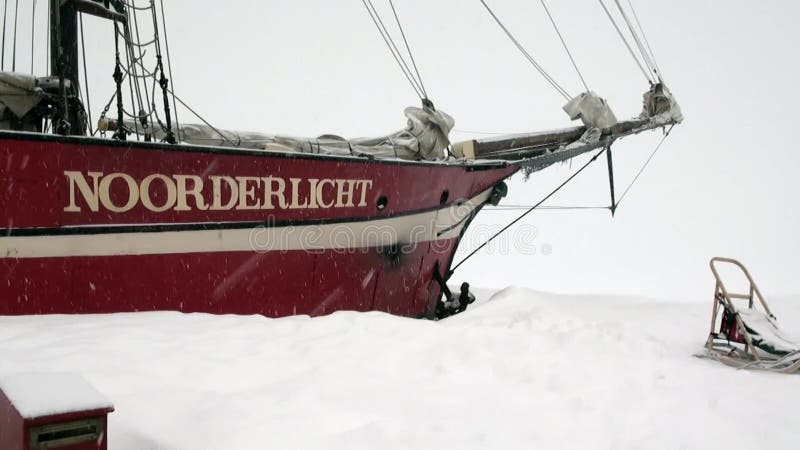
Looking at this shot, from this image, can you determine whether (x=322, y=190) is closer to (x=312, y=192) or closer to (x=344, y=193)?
(x=312, y=192)

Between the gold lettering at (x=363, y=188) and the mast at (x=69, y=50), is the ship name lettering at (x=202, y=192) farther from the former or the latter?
the mast at (x=69, y=50)

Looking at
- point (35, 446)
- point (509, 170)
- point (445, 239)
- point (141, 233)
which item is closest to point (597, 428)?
point (35, 446)

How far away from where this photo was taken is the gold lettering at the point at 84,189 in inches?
144

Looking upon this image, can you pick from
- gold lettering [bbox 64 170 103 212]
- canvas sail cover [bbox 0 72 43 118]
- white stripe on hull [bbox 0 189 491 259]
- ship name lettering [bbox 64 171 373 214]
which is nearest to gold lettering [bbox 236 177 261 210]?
ship name lettering [bbox 64 171 373 214]

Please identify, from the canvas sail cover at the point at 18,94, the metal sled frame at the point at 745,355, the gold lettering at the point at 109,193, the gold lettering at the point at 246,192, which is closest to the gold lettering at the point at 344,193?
the gold lettering at the point at 246,192

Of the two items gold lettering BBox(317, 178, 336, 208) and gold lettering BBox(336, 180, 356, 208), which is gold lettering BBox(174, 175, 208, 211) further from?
gold lettering BBox(336, 180, 356, 208)

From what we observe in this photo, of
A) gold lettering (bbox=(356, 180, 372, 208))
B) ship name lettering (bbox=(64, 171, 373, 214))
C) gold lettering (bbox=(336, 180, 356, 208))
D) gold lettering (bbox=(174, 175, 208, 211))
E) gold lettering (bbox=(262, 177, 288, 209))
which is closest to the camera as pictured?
ship name lettering (bbox=(64, 171, 373, 214))

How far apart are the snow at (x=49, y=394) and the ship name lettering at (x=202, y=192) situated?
7.02 feet

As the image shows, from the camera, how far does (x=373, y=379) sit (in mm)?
2689

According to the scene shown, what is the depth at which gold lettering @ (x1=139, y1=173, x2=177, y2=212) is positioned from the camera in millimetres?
3920

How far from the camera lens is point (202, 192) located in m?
4.15

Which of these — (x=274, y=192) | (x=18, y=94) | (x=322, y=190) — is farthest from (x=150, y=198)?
(x=322, y=190)

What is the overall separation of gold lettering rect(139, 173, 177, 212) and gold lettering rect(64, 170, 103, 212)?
253 mm

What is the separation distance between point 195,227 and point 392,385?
2.09 m
